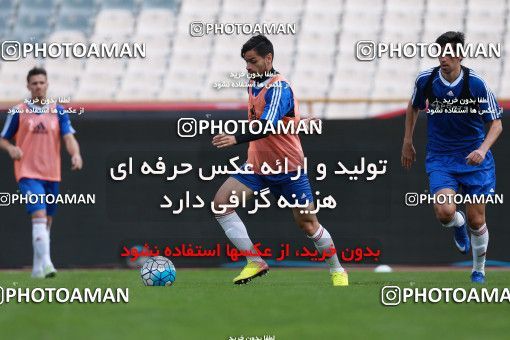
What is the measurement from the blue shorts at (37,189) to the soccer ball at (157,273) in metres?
2.55

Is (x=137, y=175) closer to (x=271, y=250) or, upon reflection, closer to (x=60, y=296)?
(x=271, y=250)

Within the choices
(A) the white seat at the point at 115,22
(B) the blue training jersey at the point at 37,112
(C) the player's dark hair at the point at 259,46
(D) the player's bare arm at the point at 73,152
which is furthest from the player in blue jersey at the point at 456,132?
(A) the white seat at the point at 115,22

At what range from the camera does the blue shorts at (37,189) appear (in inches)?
515

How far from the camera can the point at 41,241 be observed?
13.0m

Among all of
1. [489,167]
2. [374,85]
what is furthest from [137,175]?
[374,85]

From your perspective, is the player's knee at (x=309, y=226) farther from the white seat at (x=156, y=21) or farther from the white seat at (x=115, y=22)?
the white seat at (x=115, y=22)

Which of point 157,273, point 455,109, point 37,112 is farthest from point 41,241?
point 455,109

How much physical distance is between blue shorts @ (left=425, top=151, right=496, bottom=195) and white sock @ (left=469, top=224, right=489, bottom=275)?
1.18ft

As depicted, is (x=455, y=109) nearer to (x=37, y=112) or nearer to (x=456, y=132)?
(x=456, y=132)

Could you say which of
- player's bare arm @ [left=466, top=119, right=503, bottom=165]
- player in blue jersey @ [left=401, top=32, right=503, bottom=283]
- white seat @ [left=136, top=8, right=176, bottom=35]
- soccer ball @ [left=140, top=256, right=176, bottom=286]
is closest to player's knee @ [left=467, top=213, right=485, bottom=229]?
player in blue jersey @ [left=401, top=32, right=503, bottom=283]

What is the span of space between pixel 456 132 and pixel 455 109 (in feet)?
0.75

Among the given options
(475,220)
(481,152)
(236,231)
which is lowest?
(236,231)

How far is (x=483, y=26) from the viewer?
2381cm

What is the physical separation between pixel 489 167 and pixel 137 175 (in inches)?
226
